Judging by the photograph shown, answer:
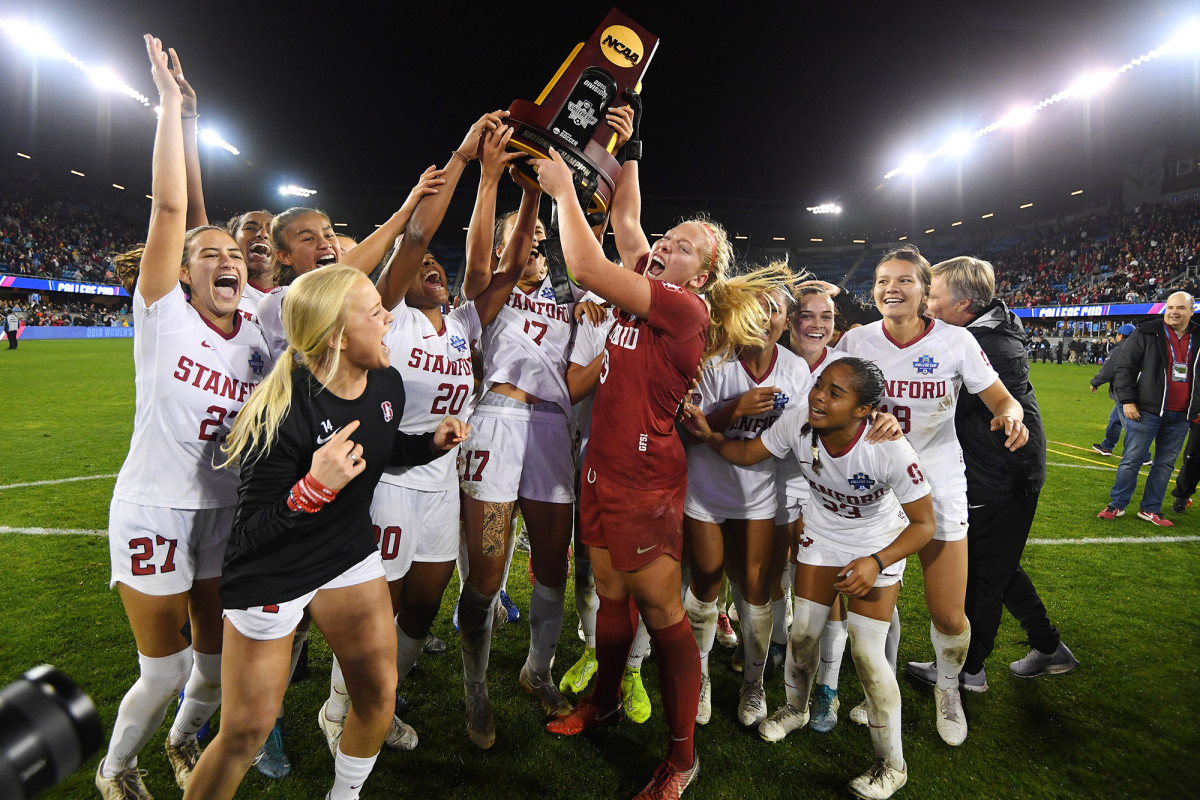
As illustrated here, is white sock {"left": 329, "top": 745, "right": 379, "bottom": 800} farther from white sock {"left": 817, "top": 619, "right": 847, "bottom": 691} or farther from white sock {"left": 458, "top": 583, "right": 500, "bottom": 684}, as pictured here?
white sock {"left": 817, "top": 619, "right": 847, "bottom": 691}

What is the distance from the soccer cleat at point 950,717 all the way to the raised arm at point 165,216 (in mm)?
4340

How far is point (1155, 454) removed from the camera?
686 cm

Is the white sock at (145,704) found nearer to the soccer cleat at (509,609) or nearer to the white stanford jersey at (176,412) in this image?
the white stanford jersey at (176,412)

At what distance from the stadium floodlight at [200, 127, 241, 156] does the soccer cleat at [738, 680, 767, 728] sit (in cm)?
3760

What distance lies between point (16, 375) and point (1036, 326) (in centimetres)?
4478

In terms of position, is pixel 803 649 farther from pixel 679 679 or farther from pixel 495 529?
pixel 495 529

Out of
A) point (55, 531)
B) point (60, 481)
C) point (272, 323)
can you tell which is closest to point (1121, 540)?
point (272, 323)

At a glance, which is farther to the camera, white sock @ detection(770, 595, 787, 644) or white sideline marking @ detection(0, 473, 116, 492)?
white sideline marking @ detection(0, 473, 116, 492)

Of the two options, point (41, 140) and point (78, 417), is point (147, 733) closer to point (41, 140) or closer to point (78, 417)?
point (78, 417)

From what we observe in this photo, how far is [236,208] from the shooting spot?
40688 mm

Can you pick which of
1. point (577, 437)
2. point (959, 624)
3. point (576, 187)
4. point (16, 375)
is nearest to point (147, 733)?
point (577, 437)

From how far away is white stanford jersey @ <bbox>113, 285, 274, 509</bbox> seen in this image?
2396 millimetres

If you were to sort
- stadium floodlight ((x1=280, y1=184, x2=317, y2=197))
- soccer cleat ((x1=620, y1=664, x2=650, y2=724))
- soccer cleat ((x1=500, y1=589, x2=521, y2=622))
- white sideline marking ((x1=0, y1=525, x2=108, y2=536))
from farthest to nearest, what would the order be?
stadium floodlight ((x1=280, y1=184, x2=317, y2=197)) < white sideline marking ((x1=0, y1=525, x2=108, y2=536)) < soccer cleat ((x1=500, y1=589, x2=521, y2=622)) < soccer cleat ((x1=620, y1=664, x2=650, y2=724))

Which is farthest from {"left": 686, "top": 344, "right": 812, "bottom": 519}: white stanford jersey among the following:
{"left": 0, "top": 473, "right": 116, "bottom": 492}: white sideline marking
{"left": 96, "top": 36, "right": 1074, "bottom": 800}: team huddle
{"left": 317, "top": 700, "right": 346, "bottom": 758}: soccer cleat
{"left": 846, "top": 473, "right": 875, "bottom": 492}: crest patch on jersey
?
{"left": 0, "top": 473, "right": 116, "bottom": 492}: white sideline marking
